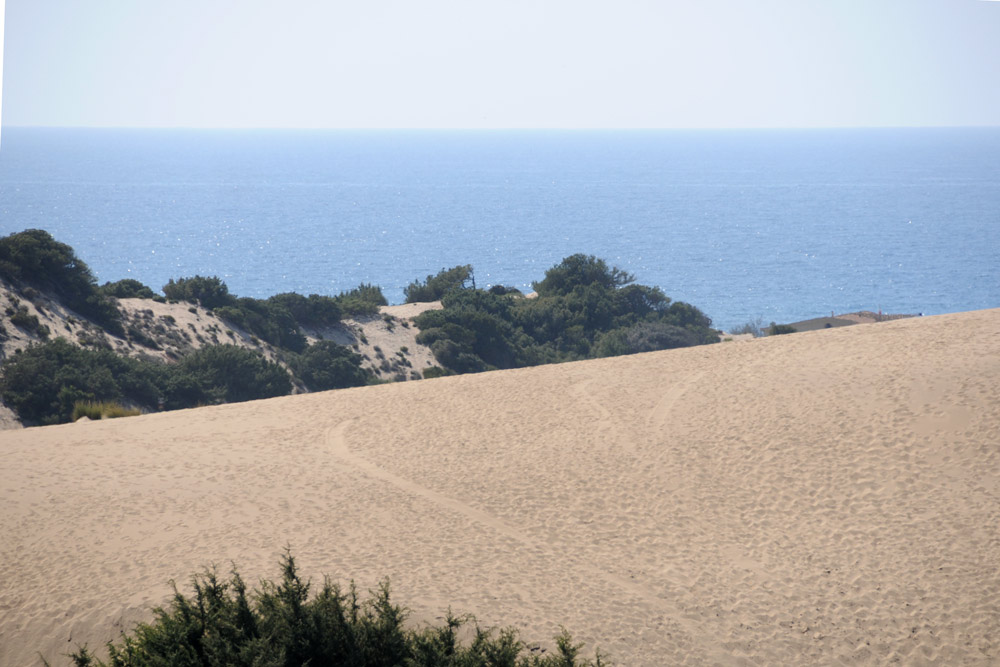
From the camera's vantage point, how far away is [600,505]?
1202 centimetres

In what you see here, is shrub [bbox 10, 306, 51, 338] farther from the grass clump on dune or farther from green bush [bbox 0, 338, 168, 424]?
the grass clump on dune

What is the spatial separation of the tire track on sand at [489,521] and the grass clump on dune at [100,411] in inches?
234

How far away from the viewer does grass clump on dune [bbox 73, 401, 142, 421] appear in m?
18.5

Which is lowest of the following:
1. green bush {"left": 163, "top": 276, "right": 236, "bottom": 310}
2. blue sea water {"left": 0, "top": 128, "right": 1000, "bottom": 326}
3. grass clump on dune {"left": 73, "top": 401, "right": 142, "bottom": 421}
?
blue sea water {"left": 0, "top": 128, "right": 1000, "bottom": 326}

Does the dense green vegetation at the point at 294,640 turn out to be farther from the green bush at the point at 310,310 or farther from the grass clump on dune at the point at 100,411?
the green bush at the point at 310,310

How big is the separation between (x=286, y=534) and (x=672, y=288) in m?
66.5

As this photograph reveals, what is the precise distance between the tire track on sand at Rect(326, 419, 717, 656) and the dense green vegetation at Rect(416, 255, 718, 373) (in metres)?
17.1

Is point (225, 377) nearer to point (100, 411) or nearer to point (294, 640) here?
point (100, 411)

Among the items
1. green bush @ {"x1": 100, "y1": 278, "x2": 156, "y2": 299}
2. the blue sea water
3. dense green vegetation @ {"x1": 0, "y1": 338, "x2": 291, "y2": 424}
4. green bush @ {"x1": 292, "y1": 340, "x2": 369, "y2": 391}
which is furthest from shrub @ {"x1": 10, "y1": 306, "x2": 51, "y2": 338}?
the blue sea water

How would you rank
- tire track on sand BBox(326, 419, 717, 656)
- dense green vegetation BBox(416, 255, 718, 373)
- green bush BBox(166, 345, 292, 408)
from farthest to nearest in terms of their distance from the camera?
dense green vegetation BBox(416, 255, 718, 373)
green bush BBox(166, 345, 292, 408)
tire track on sand BBox(326, 419, 717, 656)

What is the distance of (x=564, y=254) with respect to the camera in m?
91.9

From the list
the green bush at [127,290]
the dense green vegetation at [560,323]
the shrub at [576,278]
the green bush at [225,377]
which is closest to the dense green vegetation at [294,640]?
the green bush at [225,377]

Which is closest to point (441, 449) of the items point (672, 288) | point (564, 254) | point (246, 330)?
point (246, 330)

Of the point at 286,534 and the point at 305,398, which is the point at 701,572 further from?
the point at 305,398
